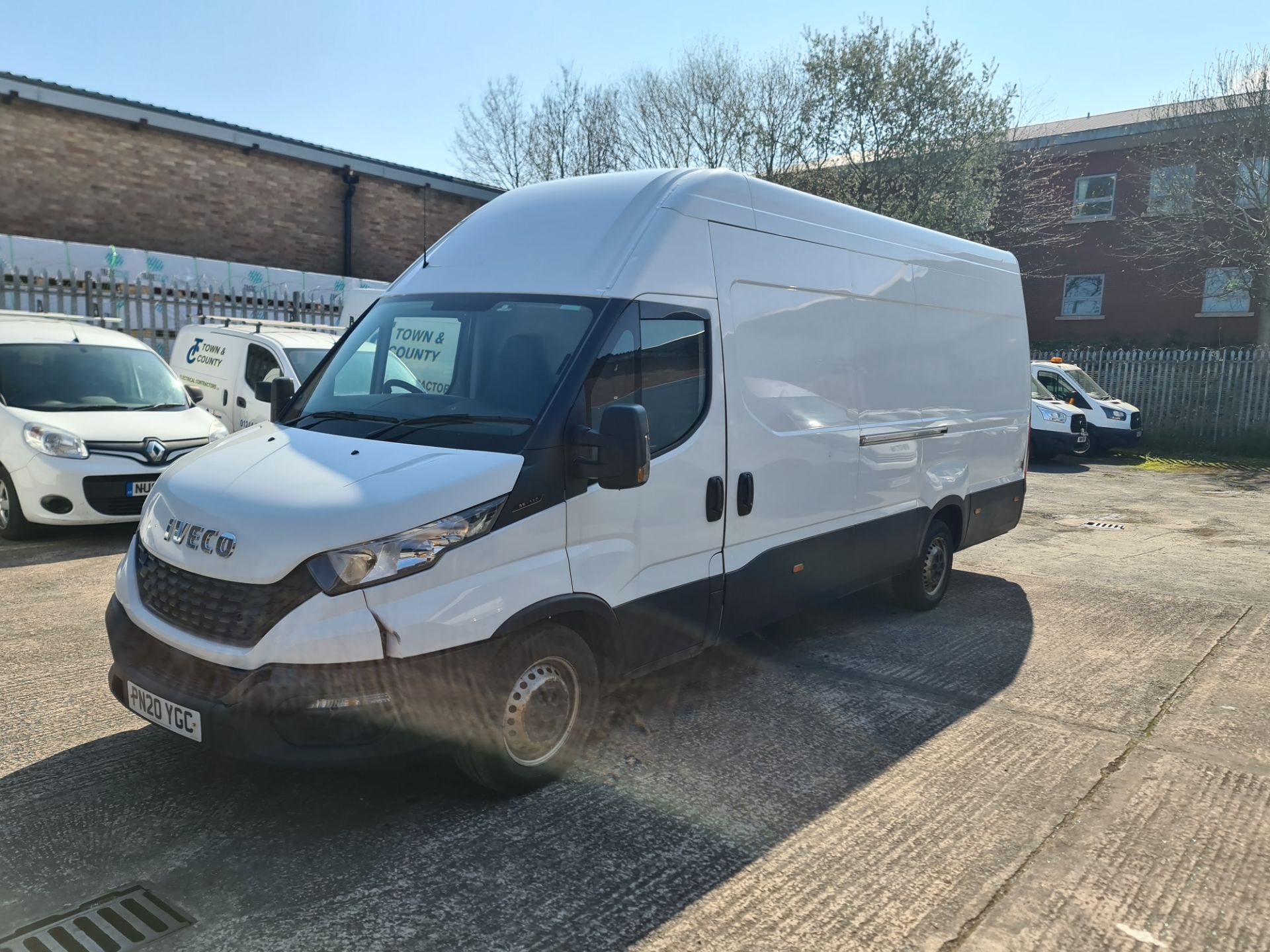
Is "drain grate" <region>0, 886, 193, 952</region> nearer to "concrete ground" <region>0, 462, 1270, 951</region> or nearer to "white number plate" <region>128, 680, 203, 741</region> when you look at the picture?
"concrete ground" <region>0, 462, 1270, 951</region>

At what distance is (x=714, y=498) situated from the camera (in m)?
4.37

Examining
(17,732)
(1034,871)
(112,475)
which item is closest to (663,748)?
(1034,871)

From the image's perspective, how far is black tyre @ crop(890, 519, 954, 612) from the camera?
6648 millimetres

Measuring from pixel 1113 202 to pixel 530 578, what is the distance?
29183 millimetres

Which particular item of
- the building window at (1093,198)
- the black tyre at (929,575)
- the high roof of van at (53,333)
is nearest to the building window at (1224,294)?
the building window at (1093,198)

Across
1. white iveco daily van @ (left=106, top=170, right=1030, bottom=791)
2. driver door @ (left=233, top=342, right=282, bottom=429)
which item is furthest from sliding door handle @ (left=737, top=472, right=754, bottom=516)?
driver door @ (left=233, top=342, right=282, bottom=429)

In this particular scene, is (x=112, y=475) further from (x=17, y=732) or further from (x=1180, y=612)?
(x=1180, y=612)

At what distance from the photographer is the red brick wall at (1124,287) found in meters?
26.2

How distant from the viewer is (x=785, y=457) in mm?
4844

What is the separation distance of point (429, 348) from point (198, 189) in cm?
1524

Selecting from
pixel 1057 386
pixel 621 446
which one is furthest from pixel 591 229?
pixel 1057 386

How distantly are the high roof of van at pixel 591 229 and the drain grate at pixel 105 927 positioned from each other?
8.77 feet

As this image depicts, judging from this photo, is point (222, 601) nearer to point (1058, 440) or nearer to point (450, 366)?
point (450, 366)

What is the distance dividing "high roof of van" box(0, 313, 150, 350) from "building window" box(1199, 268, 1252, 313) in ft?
76.1
